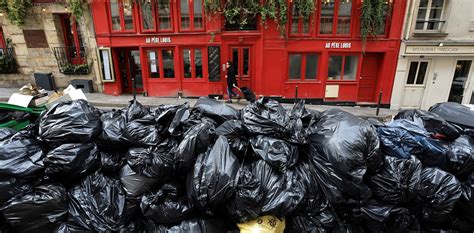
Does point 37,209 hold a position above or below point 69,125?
below

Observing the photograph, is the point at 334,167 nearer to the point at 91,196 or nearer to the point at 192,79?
the point at 91,196

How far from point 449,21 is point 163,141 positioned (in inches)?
474

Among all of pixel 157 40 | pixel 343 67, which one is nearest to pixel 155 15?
pixel 157 40

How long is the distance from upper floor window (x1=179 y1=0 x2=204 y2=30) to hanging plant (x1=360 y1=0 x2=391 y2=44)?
616cm

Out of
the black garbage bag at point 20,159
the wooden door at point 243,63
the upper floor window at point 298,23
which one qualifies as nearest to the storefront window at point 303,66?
the upper floor window at point 298,23

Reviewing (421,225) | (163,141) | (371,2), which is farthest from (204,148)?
(371,2)

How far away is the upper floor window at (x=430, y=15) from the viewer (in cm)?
1049

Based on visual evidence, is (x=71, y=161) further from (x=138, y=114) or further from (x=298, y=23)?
(x=298, y=23)

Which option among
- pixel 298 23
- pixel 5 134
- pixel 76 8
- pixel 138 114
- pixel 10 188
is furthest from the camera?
pixel 76 8

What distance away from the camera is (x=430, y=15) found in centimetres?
1063

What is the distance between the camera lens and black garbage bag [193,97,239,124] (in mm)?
3227

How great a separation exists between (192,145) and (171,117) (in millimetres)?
564

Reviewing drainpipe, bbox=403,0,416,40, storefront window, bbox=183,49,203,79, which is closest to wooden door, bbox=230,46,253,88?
storefront window, bbox=183,49,203,79

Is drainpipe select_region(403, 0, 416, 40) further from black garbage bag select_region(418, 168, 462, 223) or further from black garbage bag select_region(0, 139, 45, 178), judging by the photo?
black garbage bag select_region(0, 139, 45, 178)
